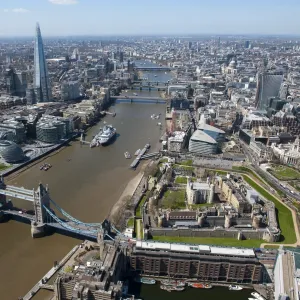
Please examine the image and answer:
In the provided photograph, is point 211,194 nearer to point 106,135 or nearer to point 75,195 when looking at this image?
point 75,195

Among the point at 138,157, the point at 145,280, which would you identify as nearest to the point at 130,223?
the point at 145,280

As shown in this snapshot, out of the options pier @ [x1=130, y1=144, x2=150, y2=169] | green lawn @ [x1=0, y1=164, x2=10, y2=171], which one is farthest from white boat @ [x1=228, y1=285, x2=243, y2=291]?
green lawn @ [x1=0, y1=164, x2=10, y2=171]

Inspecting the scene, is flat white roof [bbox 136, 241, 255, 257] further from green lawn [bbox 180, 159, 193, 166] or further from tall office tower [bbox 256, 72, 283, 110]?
tall office tower [bbox 256, 72, 283, 110]

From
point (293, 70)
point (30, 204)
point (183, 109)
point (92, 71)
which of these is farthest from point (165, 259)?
point (293, 70)

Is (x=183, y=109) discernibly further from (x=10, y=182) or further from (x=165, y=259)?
(x=165, y=259)

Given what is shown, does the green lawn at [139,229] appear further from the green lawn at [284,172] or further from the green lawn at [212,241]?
the green lawn at [284,172]

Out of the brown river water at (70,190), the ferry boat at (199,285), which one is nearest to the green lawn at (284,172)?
the brown river water at (70,190)
